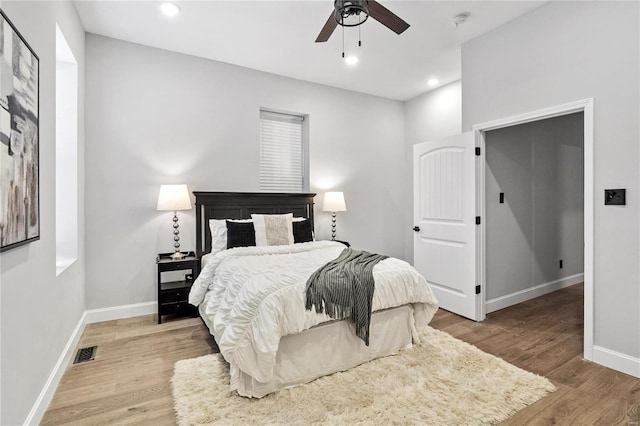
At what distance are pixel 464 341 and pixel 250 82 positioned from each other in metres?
3.86

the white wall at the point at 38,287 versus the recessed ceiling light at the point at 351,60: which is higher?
the recessed ceiling light at the point at 351,60

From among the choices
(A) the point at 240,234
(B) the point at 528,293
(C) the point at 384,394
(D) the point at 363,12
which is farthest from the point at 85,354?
(B) the point at 528,293

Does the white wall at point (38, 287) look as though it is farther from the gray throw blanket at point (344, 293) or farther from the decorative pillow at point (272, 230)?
the decorative pillow at point (272, 230)

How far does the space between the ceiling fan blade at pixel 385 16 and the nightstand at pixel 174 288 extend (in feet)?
9.42

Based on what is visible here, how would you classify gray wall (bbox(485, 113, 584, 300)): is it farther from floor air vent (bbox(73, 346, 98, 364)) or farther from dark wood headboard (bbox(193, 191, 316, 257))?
floor air vent (bbox(73, 346, 98, 364))

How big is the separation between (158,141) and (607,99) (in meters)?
4.24

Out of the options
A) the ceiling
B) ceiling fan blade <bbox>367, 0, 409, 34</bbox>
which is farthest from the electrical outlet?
ceiling fan blade <bbox>367, 0, 409, 34</bbox>

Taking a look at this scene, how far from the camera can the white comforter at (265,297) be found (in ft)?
6.42

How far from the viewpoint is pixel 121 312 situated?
11.3 feet

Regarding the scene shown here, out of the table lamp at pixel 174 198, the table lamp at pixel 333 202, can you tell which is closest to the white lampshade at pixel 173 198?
the table lamp at pixel 174 198

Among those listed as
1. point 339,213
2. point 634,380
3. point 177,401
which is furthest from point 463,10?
point 177,401

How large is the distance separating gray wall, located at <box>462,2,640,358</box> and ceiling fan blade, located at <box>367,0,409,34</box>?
1.50 metres

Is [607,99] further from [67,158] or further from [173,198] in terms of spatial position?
[67,158]

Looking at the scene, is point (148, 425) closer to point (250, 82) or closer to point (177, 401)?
point (177, 401)
